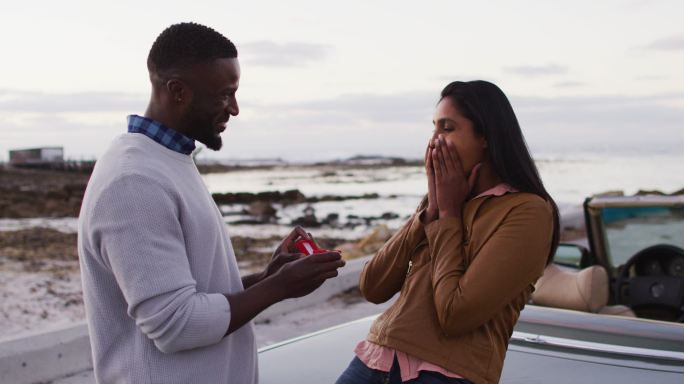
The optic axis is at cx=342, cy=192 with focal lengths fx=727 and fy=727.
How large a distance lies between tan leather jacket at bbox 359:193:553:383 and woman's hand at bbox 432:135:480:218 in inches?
1.6

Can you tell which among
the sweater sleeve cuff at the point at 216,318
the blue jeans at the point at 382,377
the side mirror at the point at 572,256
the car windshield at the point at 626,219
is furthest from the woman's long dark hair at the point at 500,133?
the side mirror at the point at 572,256

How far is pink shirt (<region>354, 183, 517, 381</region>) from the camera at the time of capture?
202 cm

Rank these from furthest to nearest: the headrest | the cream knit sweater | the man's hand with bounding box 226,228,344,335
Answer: the headrest
the man's hand with bounding box 226,228,344,335
the cream knit sweater

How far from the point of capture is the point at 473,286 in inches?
77.4

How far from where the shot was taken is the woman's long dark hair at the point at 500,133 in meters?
2.17

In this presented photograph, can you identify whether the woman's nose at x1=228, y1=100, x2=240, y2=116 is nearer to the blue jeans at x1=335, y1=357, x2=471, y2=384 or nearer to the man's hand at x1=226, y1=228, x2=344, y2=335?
the man's hand at x1=226, y1=228, x2=344, y2=335

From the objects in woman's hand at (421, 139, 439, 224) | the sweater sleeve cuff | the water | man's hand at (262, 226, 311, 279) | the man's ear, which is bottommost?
the water

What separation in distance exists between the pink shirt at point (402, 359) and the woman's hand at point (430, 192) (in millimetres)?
127

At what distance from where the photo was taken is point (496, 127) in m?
2.17

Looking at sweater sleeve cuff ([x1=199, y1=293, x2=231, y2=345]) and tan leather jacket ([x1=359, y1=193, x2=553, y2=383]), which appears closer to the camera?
sweater sleeve cuff ([x1=199, y1=293, x2=231, y2=345])

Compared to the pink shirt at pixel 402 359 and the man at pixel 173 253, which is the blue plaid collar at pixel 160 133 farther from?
the pink shirt at pixel 402 359

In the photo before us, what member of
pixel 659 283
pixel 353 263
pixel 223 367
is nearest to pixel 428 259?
pixel 223 367

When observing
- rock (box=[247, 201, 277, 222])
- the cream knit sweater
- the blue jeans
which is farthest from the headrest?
rock (box=[247, 201, 277, 222])

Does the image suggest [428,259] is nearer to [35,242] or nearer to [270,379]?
[270,379]
